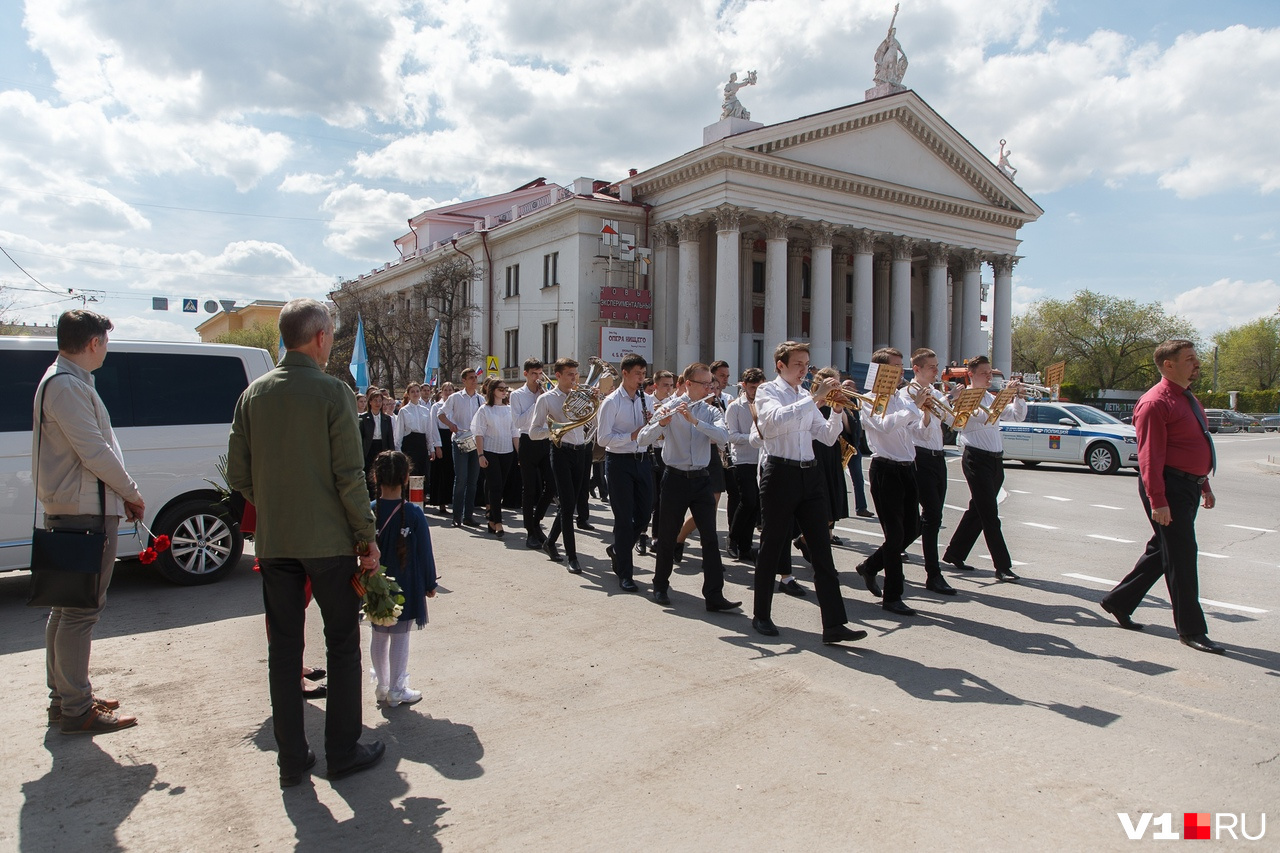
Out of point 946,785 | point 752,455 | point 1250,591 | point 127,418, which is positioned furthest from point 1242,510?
point 127,418

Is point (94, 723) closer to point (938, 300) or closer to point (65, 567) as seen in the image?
point (65, 567)

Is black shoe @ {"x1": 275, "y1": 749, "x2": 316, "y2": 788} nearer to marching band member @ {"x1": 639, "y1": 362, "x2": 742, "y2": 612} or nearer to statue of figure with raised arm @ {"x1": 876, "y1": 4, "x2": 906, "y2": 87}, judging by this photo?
marching band member @ {"x1": 639, "y1": 362, "x2": 742, "y2": 612}

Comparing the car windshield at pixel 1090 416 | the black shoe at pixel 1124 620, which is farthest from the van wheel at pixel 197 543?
the car windshield at pixel 1090 416

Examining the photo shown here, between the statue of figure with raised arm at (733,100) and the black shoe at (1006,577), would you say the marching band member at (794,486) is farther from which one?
the statue of figure with raised arm at (733,100)

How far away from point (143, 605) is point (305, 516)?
14.6ft

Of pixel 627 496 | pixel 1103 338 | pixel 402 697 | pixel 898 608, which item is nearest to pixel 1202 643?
pixel 898 608

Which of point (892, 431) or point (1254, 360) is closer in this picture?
point (892, 431)

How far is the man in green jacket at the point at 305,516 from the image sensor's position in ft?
12.2

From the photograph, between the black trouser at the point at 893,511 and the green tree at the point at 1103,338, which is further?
the green tree at the point at 1103,338

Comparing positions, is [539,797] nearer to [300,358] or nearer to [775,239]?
[300,358]

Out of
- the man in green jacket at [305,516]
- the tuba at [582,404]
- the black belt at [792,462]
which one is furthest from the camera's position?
the tuba at [582,404]

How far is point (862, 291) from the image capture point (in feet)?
145

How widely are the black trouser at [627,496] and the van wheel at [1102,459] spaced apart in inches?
650

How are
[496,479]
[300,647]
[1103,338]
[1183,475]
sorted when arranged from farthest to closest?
[1103,338] < [496,479] < [1183,475] < [300,647]
